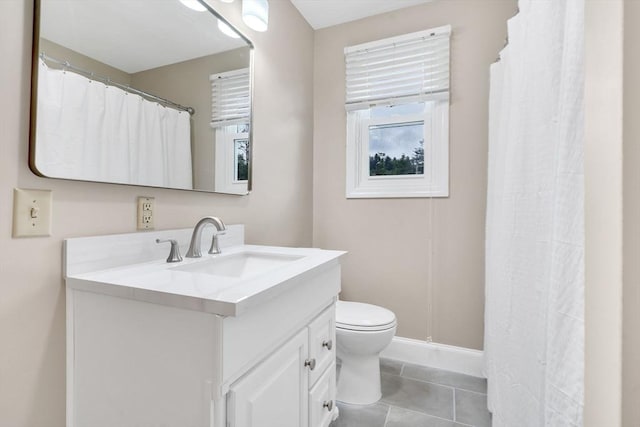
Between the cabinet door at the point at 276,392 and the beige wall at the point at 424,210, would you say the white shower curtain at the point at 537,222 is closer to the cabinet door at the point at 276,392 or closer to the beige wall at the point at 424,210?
the beige wall at the point at 424,210

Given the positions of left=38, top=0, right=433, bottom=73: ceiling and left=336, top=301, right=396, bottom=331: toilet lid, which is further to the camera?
left=336, top=301, right=396, bottom=331: toilet lid

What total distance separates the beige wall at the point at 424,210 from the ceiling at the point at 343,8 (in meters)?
0.05

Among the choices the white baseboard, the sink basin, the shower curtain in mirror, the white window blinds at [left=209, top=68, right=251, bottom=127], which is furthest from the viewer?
the white baseboard

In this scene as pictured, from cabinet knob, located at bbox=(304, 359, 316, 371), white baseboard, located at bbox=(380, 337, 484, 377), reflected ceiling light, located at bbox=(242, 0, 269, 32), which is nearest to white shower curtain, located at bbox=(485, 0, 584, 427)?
white baseboard, located at bbox=(380, 337, 484, 377)

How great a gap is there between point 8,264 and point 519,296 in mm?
1608

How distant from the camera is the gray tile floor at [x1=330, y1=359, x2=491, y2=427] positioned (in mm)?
1443

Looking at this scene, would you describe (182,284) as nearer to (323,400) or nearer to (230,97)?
(323,400)

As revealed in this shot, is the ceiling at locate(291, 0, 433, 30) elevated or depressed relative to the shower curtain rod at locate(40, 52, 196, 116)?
elevated

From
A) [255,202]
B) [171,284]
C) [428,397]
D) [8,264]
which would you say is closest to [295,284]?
[171,284]

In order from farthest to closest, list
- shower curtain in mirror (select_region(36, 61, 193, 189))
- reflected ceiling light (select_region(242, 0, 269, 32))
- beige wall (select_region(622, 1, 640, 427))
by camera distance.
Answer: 1. reflected ceiling light (select_region(242, 0, 269, 32))
2. shower curtain in mirror (select_region(36, 61, 193, 189))
3. beige wall (select_region(622, 1, 640, 427))

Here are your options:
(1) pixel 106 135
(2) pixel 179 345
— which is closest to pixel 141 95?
(1) pixel 106 135

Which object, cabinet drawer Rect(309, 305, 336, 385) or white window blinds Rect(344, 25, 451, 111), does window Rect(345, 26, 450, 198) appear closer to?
white window blinds Rect(344, 25, 451, 111)

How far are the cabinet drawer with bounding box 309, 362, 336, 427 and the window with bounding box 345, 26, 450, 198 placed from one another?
1231 millimetres

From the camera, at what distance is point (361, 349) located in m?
1.53
